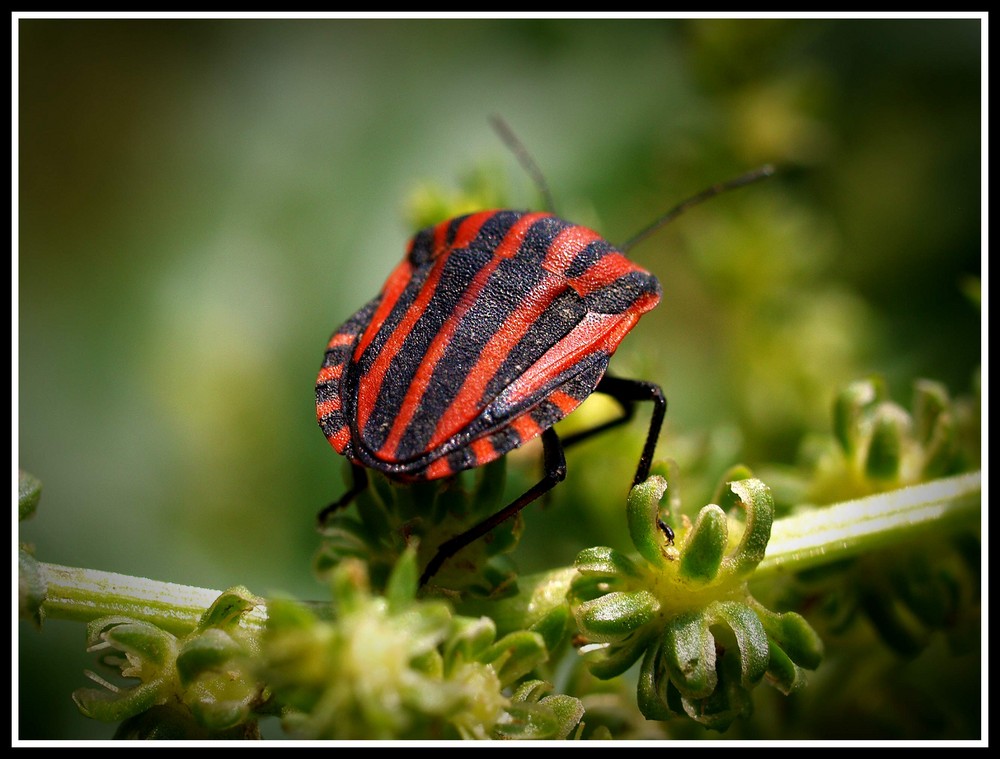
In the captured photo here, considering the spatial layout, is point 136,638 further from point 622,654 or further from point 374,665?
point 622,654

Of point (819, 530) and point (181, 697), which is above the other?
point (819, 530)

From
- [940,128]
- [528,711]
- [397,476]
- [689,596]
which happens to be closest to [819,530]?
[689,596]

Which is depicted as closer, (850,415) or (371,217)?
(850,415)

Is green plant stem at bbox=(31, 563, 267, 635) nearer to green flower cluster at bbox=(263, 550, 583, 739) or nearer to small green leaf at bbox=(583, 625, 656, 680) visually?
green flower cluster at bbox=(263, 550, 583, 739)

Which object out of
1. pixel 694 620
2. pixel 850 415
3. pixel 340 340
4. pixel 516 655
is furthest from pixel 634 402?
pixel 516 655

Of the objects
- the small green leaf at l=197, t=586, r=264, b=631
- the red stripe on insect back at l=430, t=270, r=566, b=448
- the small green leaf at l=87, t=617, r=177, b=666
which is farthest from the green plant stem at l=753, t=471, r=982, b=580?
the small green leaf at l=87, t=617, r=177, b=666

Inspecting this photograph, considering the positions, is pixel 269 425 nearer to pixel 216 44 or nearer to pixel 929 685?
pixel 216 44

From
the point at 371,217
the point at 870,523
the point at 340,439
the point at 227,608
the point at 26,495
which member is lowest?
the point at 227,608
